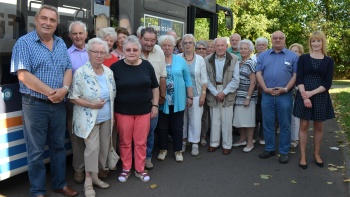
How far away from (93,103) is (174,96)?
151 cm

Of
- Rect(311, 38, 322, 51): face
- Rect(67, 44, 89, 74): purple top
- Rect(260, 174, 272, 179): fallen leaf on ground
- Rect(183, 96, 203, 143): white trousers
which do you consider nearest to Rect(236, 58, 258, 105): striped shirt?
Rect(183, 96, 203, 143): white trousers

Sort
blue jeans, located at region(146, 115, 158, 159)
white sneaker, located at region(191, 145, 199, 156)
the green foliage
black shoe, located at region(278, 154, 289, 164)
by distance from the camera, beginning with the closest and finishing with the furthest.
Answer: blue jeans, located at region(146, 115, 158, 159), black shoe, located at region(278, 154, 289, 164), white sneaker, located at region(191, 145, 199, 156), the green foliage

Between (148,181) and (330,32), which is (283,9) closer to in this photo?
(330,32)

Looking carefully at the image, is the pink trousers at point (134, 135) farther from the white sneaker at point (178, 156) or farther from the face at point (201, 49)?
the face at point (201, 49)

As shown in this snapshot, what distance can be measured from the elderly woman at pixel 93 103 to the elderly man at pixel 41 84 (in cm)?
16

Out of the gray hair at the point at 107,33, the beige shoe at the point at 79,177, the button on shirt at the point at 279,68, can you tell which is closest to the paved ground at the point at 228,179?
the beige shoe at the point at 79,177

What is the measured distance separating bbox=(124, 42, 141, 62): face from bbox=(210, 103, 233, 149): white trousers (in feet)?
6.91

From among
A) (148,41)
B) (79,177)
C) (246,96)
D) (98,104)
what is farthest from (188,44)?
(79,177)

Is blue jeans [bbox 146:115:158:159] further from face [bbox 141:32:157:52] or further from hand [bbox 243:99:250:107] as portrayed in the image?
hand [bbox 243:99:250:107]

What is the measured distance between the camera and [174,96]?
532 cm

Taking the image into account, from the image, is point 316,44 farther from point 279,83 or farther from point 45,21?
point 45,21

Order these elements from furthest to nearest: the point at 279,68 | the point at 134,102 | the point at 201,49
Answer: the point at 201,49 < the point at 279,68 < the point at 134,102

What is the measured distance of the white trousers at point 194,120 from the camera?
19.3 feet

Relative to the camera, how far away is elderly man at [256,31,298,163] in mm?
5504
